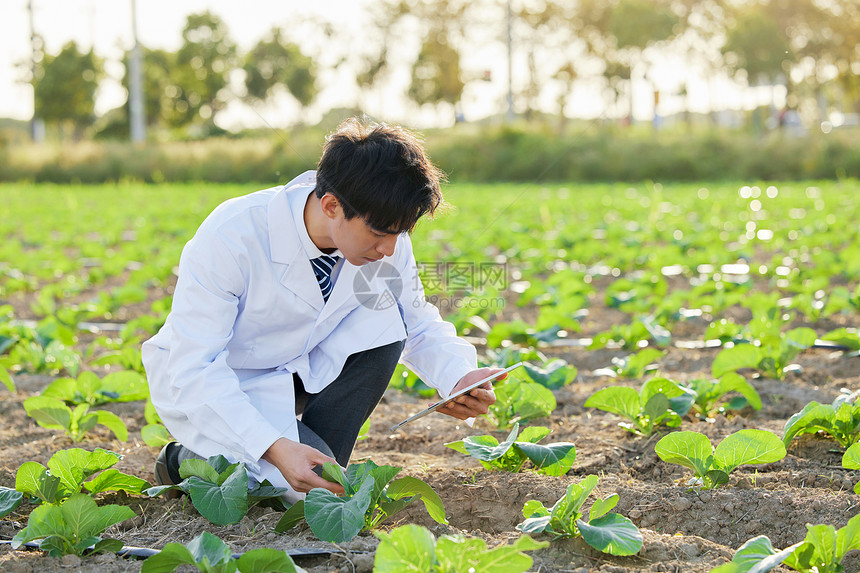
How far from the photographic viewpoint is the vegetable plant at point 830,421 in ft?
7.29

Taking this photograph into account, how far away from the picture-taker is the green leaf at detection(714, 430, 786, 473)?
1.96m

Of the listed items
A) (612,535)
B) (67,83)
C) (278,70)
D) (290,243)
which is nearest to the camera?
(612,535)

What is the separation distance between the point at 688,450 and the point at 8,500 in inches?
64.2

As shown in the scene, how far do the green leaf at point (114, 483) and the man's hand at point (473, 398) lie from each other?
779mm

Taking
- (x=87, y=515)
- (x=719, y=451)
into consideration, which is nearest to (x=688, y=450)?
(x=719, y=451)

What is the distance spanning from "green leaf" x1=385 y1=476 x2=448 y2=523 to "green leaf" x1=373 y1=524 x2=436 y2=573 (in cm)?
41

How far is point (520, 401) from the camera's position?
2598mm

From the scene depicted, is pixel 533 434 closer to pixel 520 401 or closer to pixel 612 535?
pixel 520 401

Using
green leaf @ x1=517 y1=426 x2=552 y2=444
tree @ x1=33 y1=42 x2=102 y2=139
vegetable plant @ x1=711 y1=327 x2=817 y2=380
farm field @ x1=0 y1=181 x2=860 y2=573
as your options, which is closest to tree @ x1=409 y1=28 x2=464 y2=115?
tree @ x1=33 y1=42 x2=102 y2=139

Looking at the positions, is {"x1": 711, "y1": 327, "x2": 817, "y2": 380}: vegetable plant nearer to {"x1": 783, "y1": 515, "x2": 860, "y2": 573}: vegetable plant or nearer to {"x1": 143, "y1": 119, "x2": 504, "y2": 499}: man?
{"x1": 143, "y1": 119, "x2": 504, "y2": 499}: man

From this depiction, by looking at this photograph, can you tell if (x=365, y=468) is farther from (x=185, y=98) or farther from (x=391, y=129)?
(x=185, y=98)

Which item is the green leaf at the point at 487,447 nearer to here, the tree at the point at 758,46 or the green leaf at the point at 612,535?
the green leaf at the point at 612,535

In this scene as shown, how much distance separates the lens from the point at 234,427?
6.26 feet

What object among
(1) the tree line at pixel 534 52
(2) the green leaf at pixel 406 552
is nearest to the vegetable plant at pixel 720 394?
(2) the green leaf at pixel 406 552
